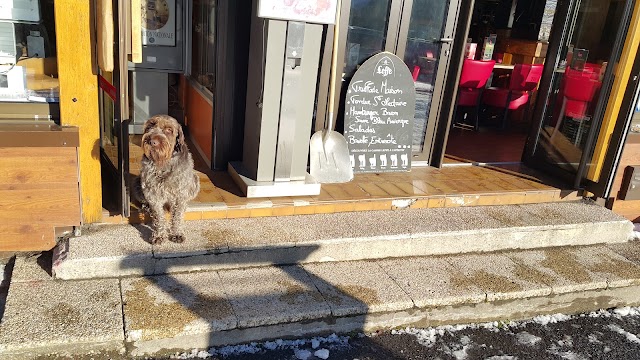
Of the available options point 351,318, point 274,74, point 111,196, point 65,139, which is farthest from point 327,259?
point 65,139

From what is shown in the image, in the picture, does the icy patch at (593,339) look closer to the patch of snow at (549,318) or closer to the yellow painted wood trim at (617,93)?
the patch of snow at (549,318)

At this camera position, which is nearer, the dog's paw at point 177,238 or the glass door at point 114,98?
the glass door at point 114,98

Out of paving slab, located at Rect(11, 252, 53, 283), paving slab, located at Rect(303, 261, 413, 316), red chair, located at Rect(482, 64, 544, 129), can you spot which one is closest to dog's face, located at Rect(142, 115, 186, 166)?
paving slab, located at Rect(11, 252, 53, 283)

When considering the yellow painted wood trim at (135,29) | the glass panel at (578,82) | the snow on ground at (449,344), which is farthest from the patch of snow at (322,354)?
the glass panel at (578,82)

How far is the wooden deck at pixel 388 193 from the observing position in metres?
4.09

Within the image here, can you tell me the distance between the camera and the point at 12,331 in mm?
2797

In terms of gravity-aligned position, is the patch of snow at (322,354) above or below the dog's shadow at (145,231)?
below

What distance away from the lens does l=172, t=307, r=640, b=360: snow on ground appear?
3.12m

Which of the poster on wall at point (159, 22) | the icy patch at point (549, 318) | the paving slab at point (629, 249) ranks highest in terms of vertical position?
the poster on wall at point (159, 22)

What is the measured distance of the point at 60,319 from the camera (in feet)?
9.64

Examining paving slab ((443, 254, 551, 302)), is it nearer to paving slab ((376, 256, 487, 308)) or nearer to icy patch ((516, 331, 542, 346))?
paving slab ((376, 256, 487, 308))

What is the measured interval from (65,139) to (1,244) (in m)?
0.86

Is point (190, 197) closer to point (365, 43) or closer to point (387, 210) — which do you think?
point (387, 210)

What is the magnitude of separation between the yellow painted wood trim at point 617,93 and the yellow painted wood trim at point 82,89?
458 centimetres
